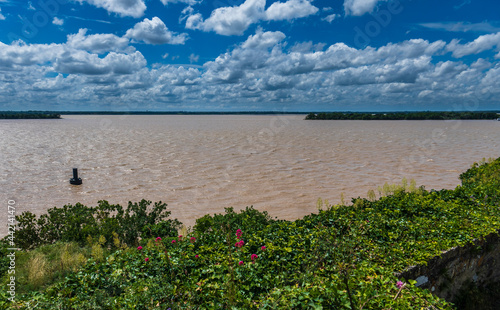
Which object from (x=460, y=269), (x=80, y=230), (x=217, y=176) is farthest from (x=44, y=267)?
(x=217, y=176)

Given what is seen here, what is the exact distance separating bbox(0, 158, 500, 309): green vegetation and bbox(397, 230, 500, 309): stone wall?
16cm

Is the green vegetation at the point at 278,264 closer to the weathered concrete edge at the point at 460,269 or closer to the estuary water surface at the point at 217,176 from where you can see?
the weathered concrete edge at the point at 460,269

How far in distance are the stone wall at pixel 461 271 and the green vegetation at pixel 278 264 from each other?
0.16 metres

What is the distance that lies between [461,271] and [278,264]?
3516 mm

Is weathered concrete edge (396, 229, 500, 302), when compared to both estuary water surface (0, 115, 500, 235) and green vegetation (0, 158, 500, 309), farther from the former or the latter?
estuary water surface (0, 115, 500, 235)

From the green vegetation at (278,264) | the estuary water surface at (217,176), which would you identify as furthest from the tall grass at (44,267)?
the estuary water surface at (217,176)

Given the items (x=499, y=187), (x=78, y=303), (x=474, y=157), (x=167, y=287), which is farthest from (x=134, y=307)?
(x=474, y=157)

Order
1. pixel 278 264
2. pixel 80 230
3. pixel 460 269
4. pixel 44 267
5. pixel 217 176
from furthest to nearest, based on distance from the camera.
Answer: pixel 217 176
pixel 80 230
pixel 44 267
pixel 460 269
pixel 278 264

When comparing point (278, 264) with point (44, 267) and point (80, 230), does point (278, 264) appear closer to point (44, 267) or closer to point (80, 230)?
point (44, 267)

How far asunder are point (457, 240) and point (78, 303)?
5915 mm

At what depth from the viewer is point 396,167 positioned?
2047cm

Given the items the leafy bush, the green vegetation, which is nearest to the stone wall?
the green vegetation

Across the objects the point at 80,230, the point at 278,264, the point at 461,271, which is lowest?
the point at 80,230

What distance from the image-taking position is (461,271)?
5.46m
